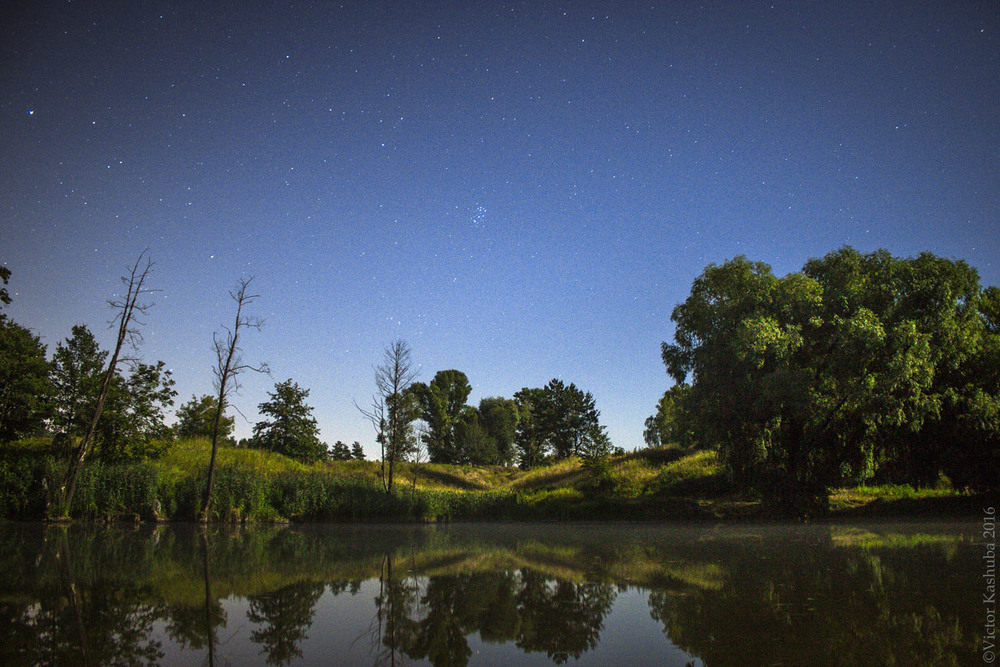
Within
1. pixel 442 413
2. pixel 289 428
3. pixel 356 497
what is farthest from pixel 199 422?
pixel 442 413

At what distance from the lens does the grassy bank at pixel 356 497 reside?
2238 centimetres

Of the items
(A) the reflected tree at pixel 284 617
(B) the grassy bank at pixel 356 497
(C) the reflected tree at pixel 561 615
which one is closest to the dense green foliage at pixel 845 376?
(B) the grassy bank at pixel 356 497

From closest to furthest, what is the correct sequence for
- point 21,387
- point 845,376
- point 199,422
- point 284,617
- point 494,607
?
1. point 284,617
2. point 494,607
3. point 845,376
4. point 21,387
5. point 199,422

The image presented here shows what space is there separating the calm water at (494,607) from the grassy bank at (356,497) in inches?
453

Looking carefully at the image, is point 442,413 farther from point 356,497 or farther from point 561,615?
point 561,615

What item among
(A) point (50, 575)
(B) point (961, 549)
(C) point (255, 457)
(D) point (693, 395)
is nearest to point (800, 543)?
(B) point (961, 549)

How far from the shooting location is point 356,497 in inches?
1000

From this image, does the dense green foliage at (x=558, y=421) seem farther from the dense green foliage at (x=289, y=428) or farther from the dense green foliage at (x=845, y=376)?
the dense green foliage at (x=845, y=376)

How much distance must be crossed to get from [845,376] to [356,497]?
69.6 feet

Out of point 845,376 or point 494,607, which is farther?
point 845,376

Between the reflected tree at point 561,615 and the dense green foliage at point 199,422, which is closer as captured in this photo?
the reflected tree at point 561,615

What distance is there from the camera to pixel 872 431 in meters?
20.8

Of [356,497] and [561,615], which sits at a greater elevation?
[356,497]

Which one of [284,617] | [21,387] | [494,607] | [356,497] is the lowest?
[494,607]
